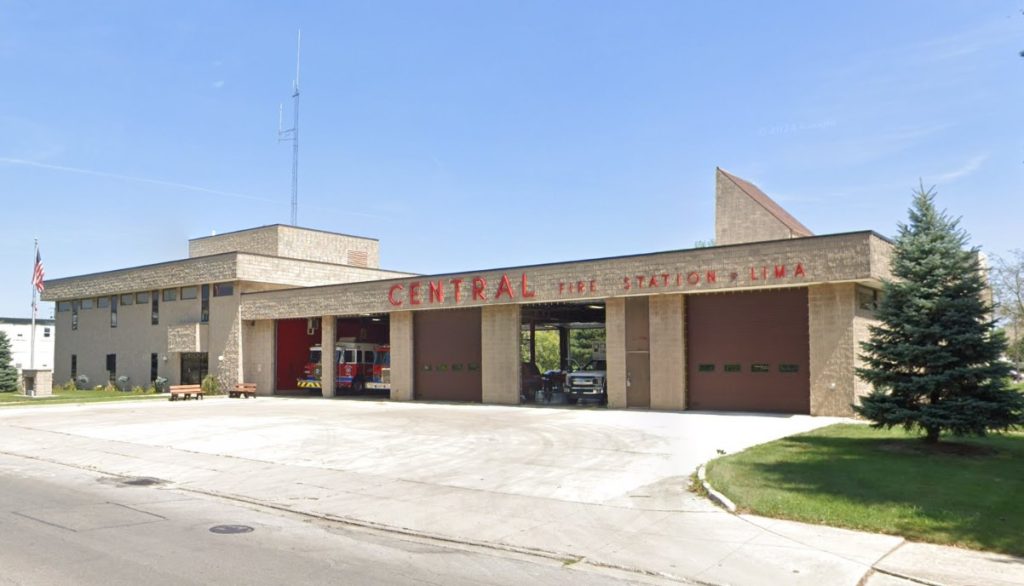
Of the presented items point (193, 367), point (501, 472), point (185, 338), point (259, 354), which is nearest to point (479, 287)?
point (259, 354)

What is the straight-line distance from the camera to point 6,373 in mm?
53281

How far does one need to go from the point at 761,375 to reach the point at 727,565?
63.4 feet

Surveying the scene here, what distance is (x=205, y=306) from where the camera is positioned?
151 ft

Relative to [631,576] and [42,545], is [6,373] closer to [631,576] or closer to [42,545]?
[42,545]

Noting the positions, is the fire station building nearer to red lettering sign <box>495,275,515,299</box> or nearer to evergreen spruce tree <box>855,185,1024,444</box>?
red lettering sign <box>495,275,515,299</box>

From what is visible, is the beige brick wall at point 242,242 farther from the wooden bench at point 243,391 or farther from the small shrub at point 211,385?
the wooden bench at point 243,391

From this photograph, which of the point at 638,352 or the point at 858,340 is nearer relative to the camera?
the point at 858,340

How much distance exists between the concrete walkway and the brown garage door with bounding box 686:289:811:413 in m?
1.72

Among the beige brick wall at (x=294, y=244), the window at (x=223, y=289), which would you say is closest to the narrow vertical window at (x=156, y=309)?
the beige brick wall at (x=294, y=244)

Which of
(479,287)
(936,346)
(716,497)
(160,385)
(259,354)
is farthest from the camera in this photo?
(160,385)

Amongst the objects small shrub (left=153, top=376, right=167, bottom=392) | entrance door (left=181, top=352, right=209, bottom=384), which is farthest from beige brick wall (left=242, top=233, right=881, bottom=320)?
small shrub (left=153, top=376, right=167, bottom=392)

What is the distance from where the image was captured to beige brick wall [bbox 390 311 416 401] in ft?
123

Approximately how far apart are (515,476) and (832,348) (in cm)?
1448

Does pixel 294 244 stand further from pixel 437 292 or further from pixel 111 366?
pixel 437 292
